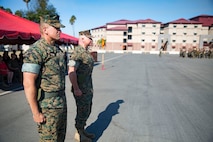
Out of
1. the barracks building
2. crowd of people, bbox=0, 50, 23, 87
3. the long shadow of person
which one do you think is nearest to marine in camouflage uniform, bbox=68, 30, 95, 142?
the long shadow of person

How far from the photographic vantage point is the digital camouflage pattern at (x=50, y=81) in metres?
1.85

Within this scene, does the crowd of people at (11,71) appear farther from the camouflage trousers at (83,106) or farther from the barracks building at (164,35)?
Answer: the barracks building at (164,35)

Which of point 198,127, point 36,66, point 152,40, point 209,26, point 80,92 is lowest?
point 198,127

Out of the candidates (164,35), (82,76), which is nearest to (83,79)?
(82,76)

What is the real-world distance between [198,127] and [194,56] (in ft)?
113

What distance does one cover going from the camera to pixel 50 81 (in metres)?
1.94

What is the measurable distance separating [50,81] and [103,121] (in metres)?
2.52

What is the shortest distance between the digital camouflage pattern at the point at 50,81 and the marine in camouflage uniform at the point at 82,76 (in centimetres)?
66

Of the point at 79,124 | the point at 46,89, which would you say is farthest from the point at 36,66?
the point at 79,124

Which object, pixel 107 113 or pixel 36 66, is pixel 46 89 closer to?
pixel 36 66

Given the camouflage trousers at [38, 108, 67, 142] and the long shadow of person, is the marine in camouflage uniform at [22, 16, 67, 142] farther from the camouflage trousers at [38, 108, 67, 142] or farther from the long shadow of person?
the long shadow of person

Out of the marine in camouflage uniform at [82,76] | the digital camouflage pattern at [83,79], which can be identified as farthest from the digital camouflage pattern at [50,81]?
the digital camouflage pattern at [83,79]

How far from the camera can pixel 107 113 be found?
465cm

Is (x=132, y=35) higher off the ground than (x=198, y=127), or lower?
higher
